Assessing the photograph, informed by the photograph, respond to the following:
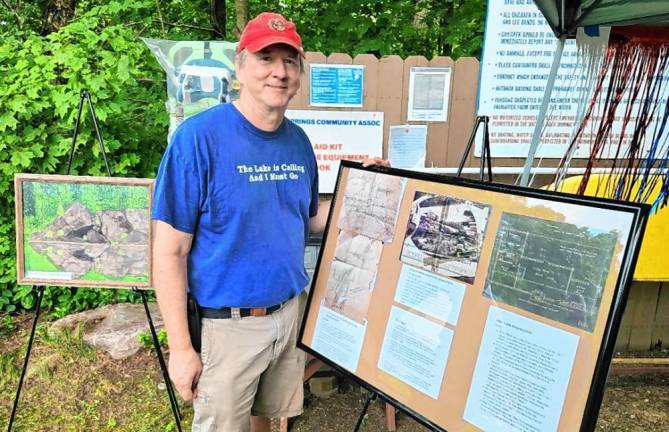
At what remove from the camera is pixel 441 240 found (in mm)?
1582

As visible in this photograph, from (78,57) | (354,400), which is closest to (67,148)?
(78,57)

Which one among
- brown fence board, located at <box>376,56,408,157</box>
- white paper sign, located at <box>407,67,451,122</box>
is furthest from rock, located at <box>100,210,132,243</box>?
white paper sign, located at <box>407,67,451,122</box>

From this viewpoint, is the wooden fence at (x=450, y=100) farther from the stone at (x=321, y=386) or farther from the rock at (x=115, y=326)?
the rock at (x=115, y=326)

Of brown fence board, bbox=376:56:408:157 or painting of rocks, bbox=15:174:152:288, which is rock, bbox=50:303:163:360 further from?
brown fence board, bbox=376:56:408:157

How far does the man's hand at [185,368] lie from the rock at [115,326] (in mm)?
1946

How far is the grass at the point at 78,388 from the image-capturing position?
9.28 ft

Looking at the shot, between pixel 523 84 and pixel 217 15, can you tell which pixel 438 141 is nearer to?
pixel 523 84

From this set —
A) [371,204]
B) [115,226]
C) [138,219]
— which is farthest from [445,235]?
[115,226]

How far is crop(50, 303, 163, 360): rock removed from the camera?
11.0ft

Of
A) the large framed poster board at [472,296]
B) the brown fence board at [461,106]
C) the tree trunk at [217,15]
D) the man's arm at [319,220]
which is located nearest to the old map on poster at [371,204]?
the large framed poster board at [472,296]

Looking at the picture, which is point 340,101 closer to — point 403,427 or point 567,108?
point 567,108

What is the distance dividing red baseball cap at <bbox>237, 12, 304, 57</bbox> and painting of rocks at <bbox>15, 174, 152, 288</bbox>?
1018mm

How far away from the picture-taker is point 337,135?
2.87m

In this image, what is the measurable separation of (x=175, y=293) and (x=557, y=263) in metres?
1.23
